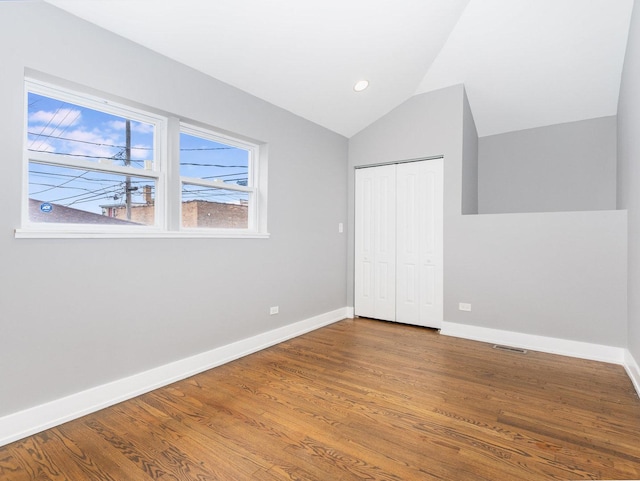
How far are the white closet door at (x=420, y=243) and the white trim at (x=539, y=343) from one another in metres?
0.29

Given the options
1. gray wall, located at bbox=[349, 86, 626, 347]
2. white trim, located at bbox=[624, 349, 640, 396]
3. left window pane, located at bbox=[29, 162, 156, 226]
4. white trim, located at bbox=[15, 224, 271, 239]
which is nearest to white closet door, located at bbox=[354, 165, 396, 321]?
gray wall, located at bbox=[349, 86, 626, 347]

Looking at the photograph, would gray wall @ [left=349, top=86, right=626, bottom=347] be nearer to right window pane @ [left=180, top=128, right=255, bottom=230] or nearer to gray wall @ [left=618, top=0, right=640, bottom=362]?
gray wall @ [left=618, top=0, right=640, bottom=362]

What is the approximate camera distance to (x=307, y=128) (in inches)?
160

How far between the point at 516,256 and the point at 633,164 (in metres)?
1.27

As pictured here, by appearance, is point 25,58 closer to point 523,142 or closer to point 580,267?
point 580,267

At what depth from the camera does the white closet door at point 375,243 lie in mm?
4531

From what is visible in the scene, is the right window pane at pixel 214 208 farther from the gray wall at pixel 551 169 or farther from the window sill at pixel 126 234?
the gray wall at pixel 551 169

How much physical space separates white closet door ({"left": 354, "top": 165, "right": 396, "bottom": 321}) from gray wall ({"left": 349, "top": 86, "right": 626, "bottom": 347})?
1.07ft

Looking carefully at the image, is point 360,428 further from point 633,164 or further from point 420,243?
point 633,164

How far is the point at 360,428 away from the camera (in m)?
2.03

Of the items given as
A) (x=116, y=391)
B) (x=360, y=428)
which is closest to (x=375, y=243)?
(x=360, y=428)

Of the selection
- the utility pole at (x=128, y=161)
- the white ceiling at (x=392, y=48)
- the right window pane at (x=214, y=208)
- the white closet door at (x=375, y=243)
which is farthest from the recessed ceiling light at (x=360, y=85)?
the utility pole at (x=128, y=161)

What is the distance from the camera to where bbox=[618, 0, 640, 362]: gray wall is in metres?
2.59

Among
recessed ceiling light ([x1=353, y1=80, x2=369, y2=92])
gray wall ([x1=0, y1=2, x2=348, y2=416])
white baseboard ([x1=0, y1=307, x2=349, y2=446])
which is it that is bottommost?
white baseboard ([x1=0, y1=307, x2=349, y2=446])
